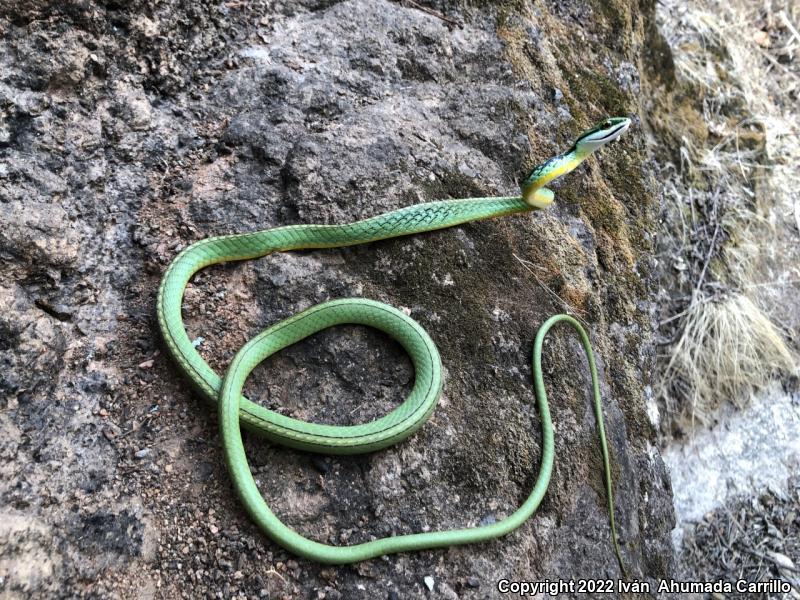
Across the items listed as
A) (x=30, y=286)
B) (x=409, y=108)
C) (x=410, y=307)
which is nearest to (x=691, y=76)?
(x=409, y=108)

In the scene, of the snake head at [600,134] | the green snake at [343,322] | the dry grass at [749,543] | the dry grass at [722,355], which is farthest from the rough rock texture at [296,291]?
the dry grass at [749,543]

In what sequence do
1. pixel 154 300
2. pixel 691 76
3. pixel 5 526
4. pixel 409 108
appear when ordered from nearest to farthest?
pixel 5 526
pixel 154 300
pixel 409 108
pixel 691 76

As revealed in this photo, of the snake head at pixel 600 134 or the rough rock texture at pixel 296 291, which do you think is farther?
the snake head at pixel 600 134

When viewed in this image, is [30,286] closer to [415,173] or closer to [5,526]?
[5,526]

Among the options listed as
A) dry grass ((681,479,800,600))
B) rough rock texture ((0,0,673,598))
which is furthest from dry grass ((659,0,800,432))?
rough rock texture ((0,0,673,598))

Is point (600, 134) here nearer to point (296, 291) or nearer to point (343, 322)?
point (343, 322)

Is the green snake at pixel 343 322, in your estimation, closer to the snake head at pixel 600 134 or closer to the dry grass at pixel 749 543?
the snake head at pixel 600 134
